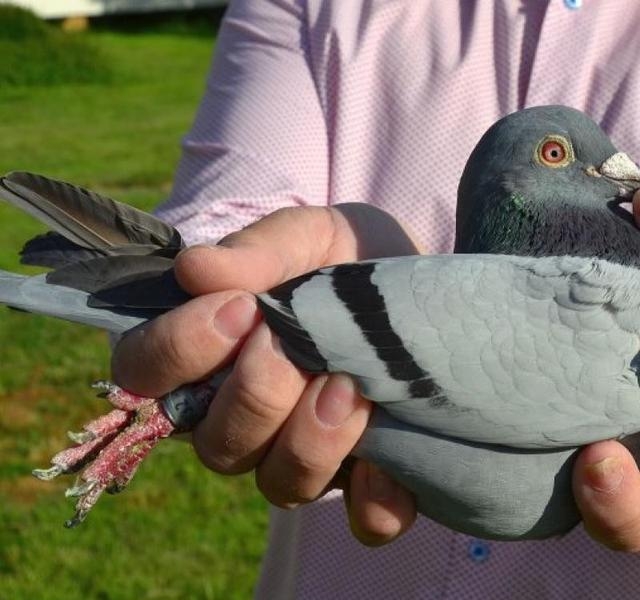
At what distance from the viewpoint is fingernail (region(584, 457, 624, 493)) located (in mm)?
1730

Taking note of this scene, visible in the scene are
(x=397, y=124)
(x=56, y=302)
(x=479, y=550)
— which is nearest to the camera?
(x=56, y=302)

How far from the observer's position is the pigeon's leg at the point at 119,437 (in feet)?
5.84

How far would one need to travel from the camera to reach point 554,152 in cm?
192

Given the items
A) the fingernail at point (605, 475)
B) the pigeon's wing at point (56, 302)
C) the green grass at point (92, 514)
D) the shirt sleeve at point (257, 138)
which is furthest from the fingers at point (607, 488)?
the green grass at point (92, 514)

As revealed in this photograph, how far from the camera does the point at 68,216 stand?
6.12 ft

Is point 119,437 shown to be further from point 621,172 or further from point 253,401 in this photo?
point 621,172

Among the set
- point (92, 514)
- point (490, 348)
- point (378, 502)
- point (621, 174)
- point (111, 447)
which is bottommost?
point (92, 514)

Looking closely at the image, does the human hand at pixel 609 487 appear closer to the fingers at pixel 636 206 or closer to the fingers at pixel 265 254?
the fingers at pixel 636 206

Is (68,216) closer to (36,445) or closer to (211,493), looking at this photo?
(211,493)

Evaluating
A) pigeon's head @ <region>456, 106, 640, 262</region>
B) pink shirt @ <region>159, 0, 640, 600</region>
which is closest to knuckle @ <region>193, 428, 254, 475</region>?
pigeon's head @ <region>456, 106, 640, 262</region>

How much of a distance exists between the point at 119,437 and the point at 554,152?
0.80 meters

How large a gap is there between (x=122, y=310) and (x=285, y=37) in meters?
1.04

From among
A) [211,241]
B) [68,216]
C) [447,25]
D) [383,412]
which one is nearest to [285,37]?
[447,25]

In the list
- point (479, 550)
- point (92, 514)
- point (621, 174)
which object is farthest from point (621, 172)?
point (92, 514)
